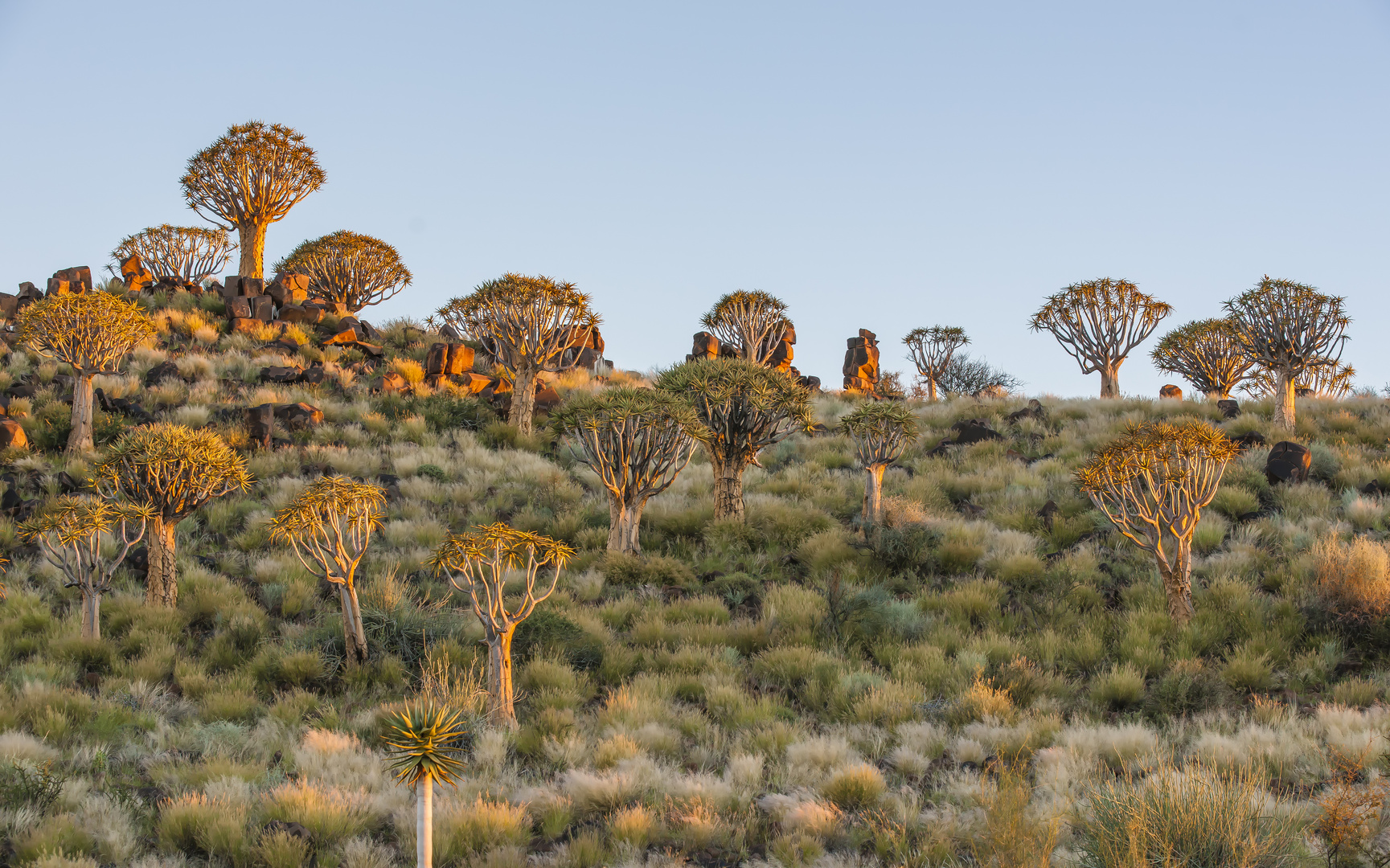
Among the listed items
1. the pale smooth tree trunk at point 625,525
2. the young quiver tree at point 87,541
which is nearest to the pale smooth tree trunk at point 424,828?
the young quiver tree at point 87,541

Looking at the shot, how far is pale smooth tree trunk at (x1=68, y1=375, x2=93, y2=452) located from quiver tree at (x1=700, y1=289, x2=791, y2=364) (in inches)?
Result: 727

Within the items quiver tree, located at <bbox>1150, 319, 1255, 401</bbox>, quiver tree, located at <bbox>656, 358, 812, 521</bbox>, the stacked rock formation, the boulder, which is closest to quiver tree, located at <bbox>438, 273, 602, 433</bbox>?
quiver tree, located at <bbox>656, 358, 812, 521</bbox>

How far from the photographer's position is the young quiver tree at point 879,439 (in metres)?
15.1

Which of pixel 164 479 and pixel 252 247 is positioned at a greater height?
pixel 252 247

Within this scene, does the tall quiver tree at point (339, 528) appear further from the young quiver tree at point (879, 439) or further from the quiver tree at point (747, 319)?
the quiver tree at point (747, 319)

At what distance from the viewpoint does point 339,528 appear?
967 cm

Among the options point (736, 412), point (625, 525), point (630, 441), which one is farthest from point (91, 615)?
point (736, 412)

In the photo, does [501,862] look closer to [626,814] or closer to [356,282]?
[626,814]

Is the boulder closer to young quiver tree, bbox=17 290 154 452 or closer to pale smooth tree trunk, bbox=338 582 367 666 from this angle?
pale smooth tree trunk, bbox=338 582 367 666

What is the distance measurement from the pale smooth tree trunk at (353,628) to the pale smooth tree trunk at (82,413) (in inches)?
403

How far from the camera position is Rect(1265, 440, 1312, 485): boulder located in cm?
1541

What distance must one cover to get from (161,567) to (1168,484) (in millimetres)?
13484

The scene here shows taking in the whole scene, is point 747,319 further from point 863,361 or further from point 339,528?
point 339,528

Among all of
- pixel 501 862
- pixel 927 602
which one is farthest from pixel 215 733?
pixel 927 602
